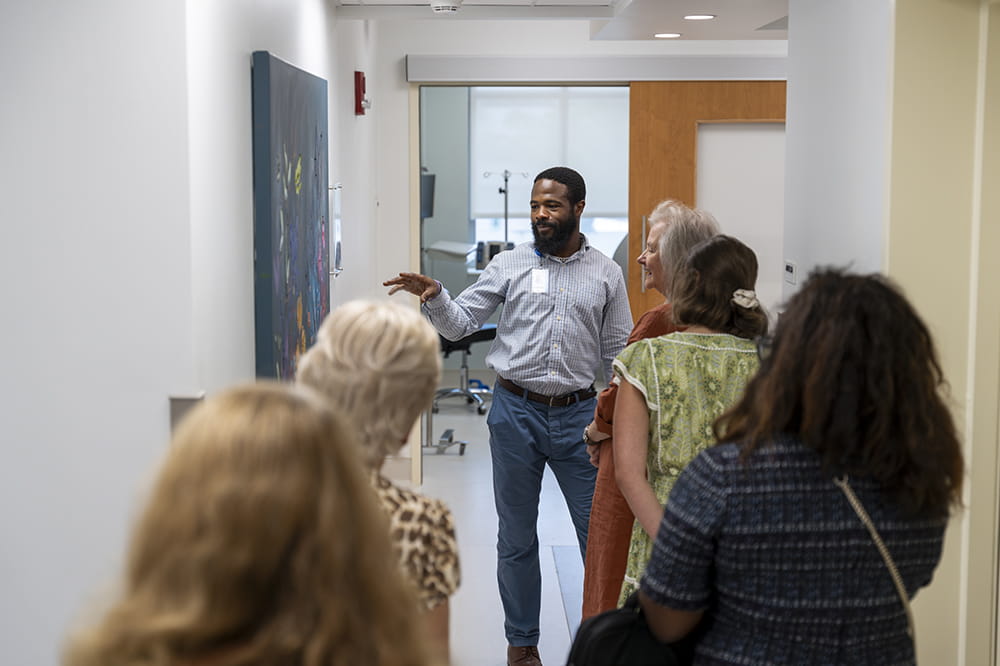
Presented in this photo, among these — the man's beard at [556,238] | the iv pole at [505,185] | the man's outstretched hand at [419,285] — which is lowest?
the man's outstretched hand at [419,285]

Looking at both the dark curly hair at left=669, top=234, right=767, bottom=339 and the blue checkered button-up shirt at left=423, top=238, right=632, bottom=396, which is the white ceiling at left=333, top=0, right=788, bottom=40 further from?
the dark curly hair at left=669, top=234, right=767, bottom=339

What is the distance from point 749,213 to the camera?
22.8ft

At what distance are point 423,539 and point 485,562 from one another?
3738 millimetres

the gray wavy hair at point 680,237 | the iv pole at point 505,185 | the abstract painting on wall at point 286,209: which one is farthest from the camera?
the iv pole at point 505,185

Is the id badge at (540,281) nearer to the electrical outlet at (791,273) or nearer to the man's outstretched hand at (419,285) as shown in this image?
the man's outstretched hand at (419,285)

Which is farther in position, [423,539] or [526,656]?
[526,656]

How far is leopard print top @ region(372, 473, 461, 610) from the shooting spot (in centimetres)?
167

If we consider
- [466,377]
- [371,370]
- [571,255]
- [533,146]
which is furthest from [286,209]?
[533,146]

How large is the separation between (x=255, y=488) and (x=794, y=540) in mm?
982

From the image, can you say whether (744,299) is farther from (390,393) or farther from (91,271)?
(91,271)

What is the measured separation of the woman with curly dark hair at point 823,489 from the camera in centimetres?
168

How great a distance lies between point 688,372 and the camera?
2555mm

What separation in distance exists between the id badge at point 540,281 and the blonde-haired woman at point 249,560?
3.00 m

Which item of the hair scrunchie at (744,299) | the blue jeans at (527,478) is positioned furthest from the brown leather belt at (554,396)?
the hair scrunchie at (744,299)
